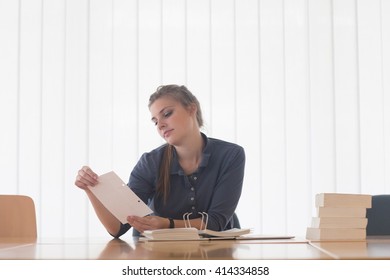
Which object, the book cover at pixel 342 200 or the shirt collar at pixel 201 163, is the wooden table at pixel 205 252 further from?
the shirt collar at pixel 201 163

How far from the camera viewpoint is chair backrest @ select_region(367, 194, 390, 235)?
2.58 metres

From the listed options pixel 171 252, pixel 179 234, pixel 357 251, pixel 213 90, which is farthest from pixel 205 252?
pixel 213 90

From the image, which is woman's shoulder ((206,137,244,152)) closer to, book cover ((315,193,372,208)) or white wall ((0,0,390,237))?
book cover ((315,193,372,208))

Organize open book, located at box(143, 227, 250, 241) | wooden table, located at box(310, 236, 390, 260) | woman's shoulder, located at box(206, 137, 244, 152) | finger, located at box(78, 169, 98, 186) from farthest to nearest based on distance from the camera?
woman's shoulder, located at box(206, 137, 244, 152) < finger, located at box(78, 169, 98, 186) < open book, located at box(143, 227, 250, 241) < wooden table, located at box(310, 236, 390, 260)

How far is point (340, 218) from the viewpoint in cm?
191

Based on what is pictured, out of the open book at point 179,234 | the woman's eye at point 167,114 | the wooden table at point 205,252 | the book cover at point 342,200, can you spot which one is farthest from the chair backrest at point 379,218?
the wooden table at point 205,252

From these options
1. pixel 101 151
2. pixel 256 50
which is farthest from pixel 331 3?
pixel 101 151

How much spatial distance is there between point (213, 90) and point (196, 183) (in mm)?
1272

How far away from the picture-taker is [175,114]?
103 inches

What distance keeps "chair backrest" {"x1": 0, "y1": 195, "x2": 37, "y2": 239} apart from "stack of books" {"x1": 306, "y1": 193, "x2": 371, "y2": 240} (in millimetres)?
1359

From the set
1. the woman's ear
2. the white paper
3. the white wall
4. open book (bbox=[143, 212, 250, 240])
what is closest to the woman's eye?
the woman's ear

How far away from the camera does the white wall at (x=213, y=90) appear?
147 inches
